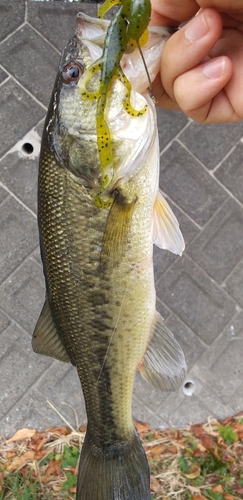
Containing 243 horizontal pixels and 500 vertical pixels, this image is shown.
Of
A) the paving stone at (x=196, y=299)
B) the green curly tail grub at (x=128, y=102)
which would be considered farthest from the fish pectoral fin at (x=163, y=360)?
the paving stone at (x=196, y=299)

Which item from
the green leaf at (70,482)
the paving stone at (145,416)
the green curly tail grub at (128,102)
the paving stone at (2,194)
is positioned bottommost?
the green leaf at (70,482)

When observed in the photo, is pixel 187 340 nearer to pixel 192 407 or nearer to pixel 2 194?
pixel 192 407

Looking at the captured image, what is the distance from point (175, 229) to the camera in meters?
1.32

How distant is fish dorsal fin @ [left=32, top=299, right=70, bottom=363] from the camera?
1459 millimetres

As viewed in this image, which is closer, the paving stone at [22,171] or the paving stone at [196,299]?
the paving stone at [22,171]

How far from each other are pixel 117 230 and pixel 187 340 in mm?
1669

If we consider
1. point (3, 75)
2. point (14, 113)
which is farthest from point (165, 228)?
point (3, 75)

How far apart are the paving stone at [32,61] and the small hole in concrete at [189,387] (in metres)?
1.86

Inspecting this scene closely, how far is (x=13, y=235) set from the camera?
2.61 metres

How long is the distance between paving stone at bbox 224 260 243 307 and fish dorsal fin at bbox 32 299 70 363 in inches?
60.6

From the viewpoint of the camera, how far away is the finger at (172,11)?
1.12 metres

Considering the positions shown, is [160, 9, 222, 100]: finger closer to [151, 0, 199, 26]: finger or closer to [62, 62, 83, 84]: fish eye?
[151, 0, 199, 26]: finger

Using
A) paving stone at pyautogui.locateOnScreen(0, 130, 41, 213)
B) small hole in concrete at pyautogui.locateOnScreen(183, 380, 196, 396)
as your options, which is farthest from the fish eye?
small hole in concrete at pyautogui.locateOnScreen(183, 380, 196, 396)

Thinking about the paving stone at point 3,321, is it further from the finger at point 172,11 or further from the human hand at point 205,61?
the finger at point 172,11
